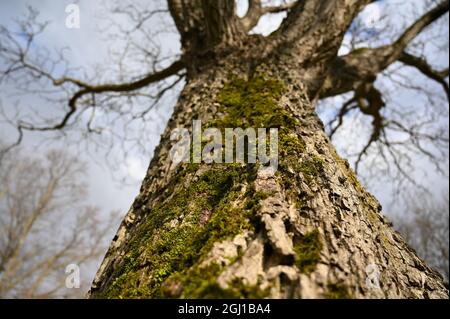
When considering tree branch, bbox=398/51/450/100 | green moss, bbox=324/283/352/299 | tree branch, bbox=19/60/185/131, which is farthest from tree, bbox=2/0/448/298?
tree branch, bbox=398/51/450/100

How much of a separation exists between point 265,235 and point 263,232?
0.07 ft

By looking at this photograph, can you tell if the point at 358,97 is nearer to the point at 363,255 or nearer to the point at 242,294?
the point at 363,255

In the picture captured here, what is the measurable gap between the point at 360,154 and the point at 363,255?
634 cm

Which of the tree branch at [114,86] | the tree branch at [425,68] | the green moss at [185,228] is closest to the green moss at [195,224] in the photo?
the green moss at [185,228]

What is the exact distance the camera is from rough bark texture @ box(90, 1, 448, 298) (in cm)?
101

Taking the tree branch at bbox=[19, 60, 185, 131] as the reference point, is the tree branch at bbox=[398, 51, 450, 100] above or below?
above

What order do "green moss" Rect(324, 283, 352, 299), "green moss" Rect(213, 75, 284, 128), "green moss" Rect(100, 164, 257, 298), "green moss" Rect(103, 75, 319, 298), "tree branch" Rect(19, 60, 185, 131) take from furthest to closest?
"tree branch" Rect(19, 60, 185, 131) → "green moss" Rect(213, 75, 284, 128) → "green moss" Rect(100, 164, 257, 298) → "green moss" Rect(103, 75, 319, 298) → "green moss" Rect(324, 283, 352, 299)

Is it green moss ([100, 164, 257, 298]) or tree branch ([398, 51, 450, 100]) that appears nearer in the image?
green moss ([100, 164, 257, 298])

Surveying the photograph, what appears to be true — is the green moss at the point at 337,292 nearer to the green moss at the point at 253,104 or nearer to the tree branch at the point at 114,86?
the green moss at the point at 253,104

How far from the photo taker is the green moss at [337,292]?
0.94 meters

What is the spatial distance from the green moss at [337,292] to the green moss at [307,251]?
0.25ft

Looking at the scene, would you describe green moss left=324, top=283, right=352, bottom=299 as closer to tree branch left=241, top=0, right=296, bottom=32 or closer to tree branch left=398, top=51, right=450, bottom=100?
tree branch left=241, top=0, right=296, bottom=32

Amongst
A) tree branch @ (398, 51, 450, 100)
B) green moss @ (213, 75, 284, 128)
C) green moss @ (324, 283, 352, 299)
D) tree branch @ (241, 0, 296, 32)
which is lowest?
green moss @ (324, 283, 352, 299)
